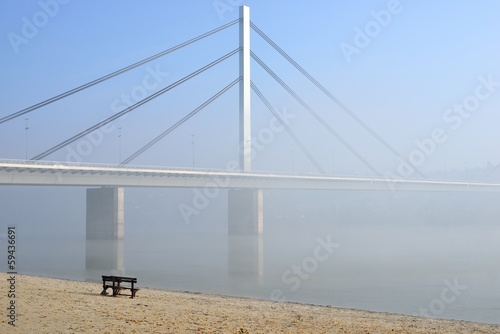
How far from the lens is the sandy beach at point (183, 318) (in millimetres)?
10453

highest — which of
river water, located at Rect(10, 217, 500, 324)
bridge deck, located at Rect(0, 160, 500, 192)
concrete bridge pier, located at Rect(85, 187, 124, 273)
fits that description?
bridge deck, located at Rect(0, 160, 500, 192)

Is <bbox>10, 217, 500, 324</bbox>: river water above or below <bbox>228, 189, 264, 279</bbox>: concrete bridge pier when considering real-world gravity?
below

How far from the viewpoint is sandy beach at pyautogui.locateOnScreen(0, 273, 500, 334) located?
10.5 m

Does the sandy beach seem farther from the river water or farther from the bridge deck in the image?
the bridge deck

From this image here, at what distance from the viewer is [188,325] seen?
11.0 m

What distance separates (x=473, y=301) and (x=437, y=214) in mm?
104888

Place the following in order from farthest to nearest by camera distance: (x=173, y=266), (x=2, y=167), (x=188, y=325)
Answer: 1. (x=2, y=167)
2. (x=173, y=266)
3. (x=188, y=325)

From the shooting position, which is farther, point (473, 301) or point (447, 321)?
point (473, 301)

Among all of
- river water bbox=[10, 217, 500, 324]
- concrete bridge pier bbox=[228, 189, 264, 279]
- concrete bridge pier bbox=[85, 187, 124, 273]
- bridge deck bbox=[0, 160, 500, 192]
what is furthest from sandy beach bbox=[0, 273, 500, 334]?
concrete bridge pier bbox=[228, 189, 264, 279]

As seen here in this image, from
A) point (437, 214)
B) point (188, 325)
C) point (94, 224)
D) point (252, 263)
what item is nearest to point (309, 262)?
point (252, 263)

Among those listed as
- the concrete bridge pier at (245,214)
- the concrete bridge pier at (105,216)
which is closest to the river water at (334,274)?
the concrete bridge pier at (105,216)

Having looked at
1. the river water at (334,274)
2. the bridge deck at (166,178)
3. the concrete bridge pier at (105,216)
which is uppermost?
the bridge deck at (166,178)

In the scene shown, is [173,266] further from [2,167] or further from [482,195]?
[482,195]

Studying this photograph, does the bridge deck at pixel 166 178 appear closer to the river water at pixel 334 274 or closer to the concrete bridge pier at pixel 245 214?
the concrete bridge pier at pixel 245 214
